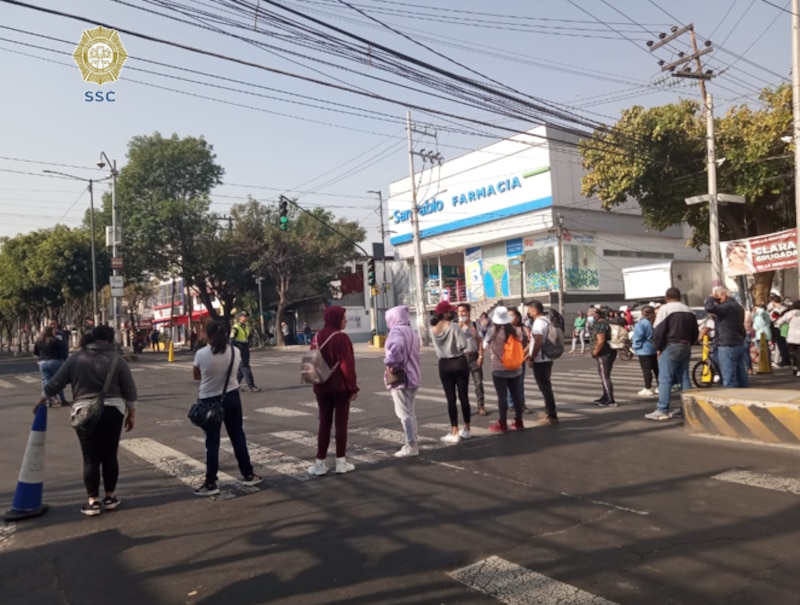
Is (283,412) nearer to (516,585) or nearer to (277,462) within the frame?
(277,462)

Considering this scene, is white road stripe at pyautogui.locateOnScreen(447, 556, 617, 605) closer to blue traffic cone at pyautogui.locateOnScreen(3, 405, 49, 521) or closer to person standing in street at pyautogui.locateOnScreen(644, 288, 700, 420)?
blue traffic cone at pyautogui.locateOnScreen(3, 405, 49, 521)

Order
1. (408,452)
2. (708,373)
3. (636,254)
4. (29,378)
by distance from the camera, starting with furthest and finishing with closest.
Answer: (636,254)
(29,378)
(708,373)
(408,452)

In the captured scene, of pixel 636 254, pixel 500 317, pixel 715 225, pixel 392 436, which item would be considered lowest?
pixel 392 436

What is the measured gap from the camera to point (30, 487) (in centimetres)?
577

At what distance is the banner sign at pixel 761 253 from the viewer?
18.6 metres

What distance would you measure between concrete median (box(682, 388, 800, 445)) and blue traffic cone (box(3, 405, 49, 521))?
714 centimetres

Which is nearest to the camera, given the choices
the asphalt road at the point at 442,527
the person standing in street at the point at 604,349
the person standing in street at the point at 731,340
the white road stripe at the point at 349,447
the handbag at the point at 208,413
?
the asphalt road at the point at 442,527

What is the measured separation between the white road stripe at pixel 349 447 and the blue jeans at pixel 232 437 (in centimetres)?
148

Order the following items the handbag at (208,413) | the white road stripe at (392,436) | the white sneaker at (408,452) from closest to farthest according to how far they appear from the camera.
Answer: the handbag at (208,413), the white sneaker at (408,452), the white road stripe at (392,436)

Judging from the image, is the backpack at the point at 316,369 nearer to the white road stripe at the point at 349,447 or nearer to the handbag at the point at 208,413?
the handbag at the point at 208,413

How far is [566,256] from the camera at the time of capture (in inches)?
1478

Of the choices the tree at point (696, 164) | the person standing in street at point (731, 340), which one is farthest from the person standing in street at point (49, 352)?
the tree at point (696, 164)

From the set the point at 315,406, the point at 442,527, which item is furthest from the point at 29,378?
the point at 442,527

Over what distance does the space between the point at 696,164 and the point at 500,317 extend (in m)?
17.4
